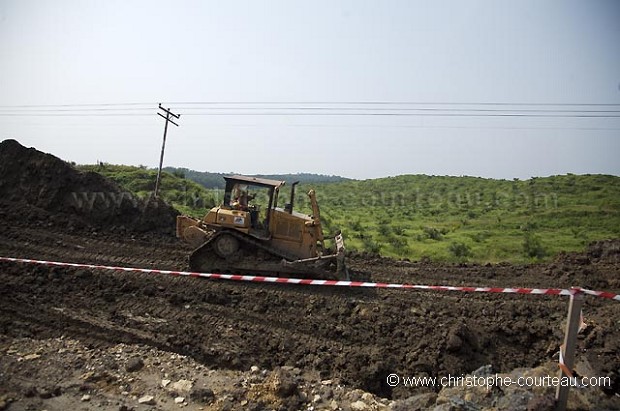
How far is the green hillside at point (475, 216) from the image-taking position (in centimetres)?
1870

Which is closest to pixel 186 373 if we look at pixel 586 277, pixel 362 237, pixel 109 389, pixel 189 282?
pixel 109 389

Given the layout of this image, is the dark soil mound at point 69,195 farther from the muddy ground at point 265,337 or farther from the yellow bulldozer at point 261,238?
the yellow bulldozer at point 261,238

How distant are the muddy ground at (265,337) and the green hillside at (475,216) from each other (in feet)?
28.2

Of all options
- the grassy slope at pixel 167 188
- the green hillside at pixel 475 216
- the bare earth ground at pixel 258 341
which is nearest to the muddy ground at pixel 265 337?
the bare earth ground at pixel 258 341

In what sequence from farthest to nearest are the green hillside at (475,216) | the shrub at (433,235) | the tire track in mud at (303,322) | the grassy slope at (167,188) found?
the grassy slope at (167,188) → the shrub at (433,235) → the green hillside at (475,216) → the tire track in mud at (303,322)

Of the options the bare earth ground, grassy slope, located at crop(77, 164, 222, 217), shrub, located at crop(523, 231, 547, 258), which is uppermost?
grassy slope, located at crop(77, 164, 222, 217)

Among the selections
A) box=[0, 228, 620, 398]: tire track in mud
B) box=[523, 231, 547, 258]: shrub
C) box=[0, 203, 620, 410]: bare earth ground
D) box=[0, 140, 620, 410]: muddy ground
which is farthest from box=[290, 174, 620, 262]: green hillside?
box=[0, 203, 620, 410]: bare earth ground

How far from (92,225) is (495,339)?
1183 cm

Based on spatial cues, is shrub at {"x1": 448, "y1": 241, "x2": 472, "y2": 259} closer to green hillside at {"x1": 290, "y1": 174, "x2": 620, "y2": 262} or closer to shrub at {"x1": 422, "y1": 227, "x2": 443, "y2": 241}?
green hillside at {"x1": 290, "y1": 174, "x2": 620, "y2": 262}

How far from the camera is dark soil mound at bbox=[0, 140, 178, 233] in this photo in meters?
14.4

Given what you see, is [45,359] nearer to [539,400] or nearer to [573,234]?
[539,400]

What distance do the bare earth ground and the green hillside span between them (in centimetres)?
870

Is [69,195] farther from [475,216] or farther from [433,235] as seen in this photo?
[475,216]

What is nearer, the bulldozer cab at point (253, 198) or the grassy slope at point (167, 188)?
the bulldozer cab at point (253, 198)
